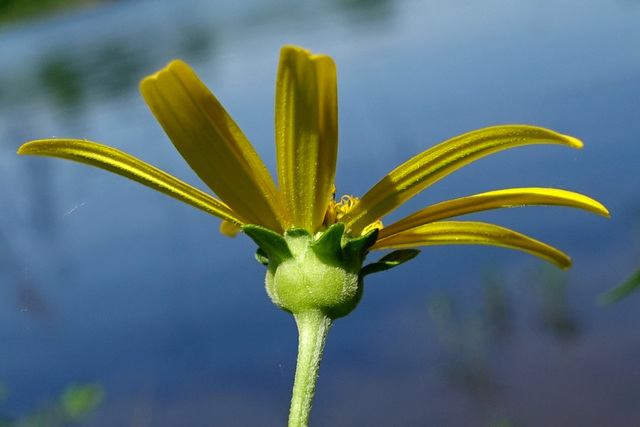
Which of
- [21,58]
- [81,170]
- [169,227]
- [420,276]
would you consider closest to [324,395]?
[420,276]

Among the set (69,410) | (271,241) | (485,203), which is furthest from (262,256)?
(69,410)

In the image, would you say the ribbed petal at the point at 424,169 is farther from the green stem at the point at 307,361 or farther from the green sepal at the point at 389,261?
the green stem at the point at 307,361

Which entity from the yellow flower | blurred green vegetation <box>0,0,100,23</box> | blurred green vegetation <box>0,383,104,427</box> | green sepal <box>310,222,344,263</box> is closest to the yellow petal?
the yellow flower

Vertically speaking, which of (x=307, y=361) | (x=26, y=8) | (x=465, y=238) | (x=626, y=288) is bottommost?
(x=307, y=361)

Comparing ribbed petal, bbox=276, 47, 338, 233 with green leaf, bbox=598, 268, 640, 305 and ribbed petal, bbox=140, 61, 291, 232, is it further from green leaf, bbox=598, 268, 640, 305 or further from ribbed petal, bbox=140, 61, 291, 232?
green leaf, bbox=598, 268, 640, 305

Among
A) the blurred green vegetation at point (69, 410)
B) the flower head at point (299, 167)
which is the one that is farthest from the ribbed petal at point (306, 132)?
the blurred green vegetation at point (69, 410)

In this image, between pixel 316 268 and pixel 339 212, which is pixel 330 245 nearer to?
pixel 316 268
